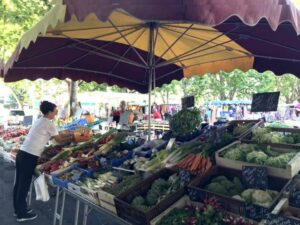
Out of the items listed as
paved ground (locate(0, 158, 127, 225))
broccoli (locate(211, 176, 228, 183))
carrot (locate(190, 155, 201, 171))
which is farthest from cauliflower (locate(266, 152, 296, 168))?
paved ground (locate(0, 158, 127, 225))

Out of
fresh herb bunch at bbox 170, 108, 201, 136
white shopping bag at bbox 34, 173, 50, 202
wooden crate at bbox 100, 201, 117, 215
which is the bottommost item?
white shopping bag at bbox 34, 173, 50, 202

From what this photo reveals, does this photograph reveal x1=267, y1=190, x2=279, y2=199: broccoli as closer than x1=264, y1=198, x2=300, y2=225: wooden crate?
No

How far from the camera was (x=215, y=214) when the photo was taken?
223cm

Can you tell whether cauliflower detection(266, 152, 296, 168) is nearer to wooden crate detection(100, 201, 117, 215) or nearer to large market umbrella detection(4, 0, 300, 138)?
large market umbrella detection(4, 0, 300, 138)

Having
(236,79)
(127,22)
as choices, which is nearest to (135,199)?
(127,22)

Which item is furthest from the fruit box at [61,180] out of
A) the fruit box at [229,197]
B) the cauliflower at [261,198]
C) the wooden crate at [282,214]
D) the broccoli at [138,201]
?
the wooden crate at [282,214]

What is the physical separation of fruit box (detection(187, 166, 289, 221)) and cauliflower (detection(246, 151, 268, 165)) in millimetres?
137

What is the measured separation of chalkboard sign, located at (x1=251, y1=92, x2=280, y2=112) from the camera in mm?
3678

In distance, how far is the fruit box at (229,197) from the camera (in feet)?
6.89

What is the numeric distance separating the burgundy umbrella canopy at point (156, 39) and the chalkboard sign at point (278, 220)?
3.62 ft

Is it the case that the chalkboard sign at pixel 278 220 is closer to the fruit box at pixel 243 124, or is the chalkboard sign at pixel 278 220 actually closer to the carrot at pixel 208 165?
the carrot at pixel 208 165

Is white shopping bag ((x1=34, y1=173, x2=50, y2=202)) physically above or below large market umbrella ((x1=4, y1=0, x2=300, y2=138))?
below

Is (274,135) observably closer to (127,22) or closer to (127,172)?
(127,172)

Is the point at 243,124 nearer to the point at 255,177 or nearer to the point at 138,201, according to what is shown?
the point at 255,177
